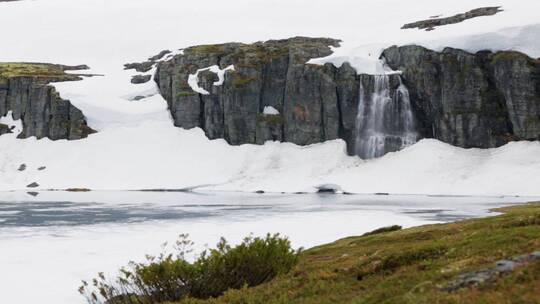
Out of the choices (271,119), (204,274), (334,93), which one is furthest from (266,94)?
(204,274)

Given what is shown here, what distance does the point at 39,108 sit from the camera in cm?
15412

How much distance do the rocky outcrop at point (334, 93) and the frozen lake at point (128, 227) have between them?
30.5 meters

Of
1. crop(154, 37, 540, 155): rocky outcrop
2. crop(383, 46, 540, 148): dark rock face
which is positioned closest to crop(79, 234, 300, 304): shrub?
crop(383, 46, 540, 148): dark rock face

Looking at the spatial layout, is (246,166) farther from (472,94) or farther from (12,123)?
(12,123)

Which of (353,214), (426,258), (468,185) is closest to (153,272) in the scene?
(426,258)

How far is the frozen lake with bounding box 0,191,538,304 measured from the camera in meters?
33.6

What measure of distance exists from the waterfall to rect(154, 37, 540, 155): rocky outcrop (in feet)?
1.00

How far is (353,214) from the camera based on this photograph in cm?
6812

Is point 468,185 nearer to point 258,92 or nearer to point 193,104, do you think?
point 258,92

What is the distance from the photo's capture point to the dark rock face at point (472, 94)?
11312 centimetres

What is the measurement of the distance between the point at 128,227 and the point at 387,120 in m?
79.5

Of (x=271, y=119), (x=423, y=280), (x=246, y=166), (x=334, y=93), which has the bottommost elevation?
(x=246, y=166)

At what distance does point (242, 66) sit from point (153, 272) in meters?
126

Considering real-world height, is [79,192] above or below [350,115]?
below
